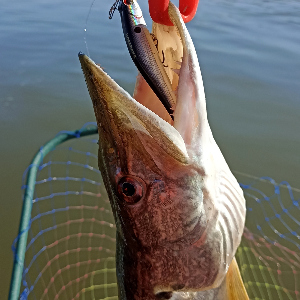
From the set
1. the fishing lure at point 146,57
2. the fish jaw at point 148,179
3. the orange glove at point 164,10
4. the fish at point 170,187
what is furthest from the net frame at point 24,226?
the orange glove at point 164,10

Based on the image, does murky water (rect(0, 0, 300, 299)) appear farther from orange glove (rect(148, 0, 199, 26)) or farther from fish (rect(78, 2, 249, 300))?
orange glove (rect(148, 0, 199, 26))

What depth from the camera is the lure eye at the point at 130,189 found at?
57.8 inches

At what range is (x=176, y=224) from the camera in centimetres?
150

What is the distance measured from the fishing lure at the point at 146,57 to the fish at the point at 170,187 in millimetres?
64

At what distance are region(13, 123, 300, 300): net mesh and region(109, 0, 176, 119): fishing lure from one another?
154 cm

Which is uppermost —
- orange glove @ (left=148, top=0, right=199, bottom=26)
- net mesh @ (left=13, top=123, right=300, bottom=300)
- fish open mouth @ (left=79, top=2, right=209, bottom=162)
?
orange glove @ (left=148, top=0, right=199, bottom=26)

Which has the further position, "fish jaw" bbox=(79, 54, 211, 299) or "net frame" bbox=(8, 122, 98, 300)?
"net frame" bbox=(8, 122, 98, 300)

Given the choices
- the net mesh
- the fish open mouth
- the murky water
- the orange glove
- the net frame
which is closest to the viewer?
the fish open mouth

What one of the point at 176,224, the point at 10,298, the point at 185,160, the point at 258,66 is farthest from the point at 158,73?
the point at 258,66

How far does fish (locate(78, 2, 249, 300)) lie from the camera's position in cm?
141

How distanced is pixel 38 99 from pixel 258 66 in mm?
3918

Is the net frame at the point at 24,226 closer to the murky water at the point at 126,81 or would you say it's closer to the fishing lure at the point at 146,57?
the fishing lure at the point at 146,57

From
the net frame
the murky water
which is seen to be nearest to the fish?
the net frame

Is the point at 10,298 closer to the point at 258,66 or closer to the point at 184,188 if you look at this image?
the point at 184,188
